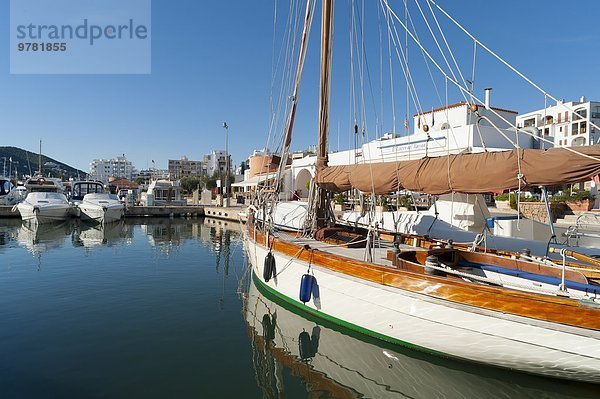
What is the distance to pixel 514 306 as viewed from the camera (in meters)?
4.62

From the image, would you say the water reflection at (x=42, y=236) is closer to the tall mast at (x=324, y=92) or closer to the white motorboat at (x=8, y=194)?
the white motorboat at (x=8, y=194)

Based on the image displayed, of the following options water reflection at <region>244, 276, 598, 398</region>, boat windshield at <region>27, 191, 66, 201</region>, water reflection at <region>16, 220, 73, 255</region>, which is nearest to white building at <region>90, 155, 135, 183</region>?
boat windshield at <region>27, 191, 66, 201</region>

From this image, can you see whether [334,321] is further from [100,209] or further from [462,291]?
[100,209]

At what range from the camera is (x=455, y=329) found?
511 centimetres

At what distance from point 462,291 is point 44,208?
31.1 meters

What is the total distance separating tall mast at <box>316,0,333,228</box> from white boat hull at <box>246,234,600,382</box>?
2.85 m

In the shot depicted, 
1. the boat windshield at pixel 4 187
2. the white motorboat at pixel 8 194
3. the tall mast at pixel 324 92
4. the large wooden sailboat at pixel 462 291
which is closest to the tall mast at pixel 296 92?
the tall mast at pixel 324 92

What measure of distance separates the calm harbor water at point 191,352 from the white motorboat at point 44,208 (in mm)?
18915

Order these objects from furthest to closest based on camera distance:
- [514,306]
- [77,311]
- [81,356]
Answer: [77,311], [81,356], [514,306]

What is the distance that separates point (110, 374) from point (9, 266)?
406 inches

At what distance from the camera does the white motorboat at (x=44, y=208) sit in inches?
1069

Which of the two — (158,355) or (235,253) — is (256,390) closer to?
(158,355)

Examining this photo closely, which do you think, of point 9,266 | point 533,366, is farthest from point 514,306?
point 9,266

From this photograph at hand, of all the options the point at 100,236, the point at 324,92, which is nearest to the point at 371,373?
the point at 324,92
